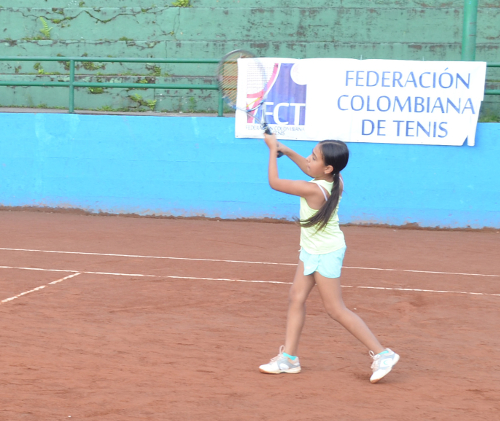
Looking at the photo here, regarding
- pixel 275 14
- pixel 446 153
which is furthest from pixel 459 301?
pixel 275 14

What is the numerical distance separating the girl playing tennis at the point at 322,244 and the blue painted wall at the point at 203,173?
→ 725 centimetres

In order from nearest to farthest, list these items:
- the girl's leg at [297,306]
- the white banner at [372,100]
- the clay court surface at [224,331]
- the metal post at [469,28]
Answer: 1. the clay court surface at [224,331]
2. the girl's leg at [297,306]
3. the white banner at [372,100]
4. the metal post at [469,28]

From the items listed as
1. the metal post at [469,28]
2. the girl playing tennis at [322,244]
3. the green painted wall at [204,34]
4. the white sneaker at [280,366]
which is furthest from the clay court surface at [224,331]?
the green painted wall at [204,34]

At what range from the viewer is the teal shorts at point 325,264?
439cm

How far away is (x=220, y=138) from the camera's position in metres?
12.0

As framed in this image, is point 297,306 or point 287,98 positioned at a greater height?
point 287,98

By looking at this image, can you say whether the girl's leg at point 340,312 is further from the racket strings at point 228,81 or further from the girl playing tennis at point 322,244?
the racket strings at point 228,81

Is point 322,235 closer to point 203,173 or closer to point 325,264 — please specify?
point 325,264

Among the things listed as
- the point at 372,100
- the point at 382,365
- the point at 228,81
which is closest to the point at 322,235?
the point at 382,365

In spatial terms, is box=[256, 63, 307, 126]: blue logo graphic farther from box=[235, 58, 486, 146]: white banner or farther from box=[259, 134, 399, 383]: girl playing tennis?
box=[259, 134, 399, 383]: girl playing tennis

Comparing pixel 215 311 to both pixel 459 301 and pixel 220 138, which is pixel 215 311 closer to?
pixel 459 301

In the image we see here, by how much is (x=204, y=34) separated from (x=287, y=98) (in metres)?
6.81

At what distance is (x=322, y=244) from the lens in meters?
4.42

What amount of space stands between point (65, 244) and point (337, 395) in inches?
238
